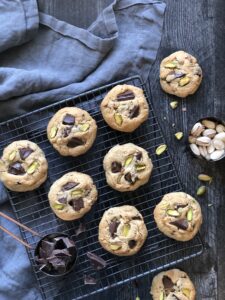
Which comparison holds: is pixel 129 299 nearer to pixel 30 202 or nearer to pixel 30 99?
pixel 30 202

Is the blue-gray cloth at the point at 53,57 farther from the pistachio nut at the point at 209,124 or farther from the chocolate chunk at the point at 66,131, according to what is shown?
the pistachio nut at the point at 209,124

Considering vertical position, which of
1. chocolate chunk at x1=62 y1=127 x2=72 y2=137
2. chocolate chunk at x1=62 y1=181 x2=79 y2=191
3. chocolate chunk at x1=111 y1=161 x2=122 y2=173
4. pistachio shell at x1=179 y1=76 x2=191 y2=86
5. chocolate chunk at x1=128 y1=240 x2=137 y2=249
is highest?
pistachio shell at x1=179 y1=76 x2=191 y2=86

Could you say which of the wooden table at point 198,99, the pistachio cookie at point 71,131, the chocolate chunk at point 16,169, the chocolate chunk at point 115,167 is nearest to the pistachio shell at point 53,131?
Answer: the pistachio cookie at point 71,131

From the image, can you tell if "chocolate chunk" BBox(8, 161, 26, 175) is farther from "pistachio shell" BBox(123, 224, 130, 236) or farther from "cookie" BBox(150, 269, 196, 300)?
"cookie" BBox(150, 269, 196, 300)

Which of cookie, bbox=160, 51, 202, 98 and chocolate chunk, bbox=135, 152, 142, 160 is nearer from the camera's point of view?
chocolate chunk, bbox=135, 152, 142, 160

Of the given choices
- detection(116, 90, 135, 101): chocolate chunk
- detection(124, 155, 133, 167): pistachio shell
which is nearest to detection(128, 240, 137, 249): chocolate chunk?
detection(124, 155, 133, 167): pistachio shell

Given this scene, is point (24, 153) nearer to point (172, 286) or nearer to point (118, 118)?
point (118, 118)

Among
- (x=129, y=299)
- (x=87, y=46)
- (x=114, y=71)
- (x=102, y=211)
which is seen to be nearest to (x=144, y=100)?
(x=114, y=71)
